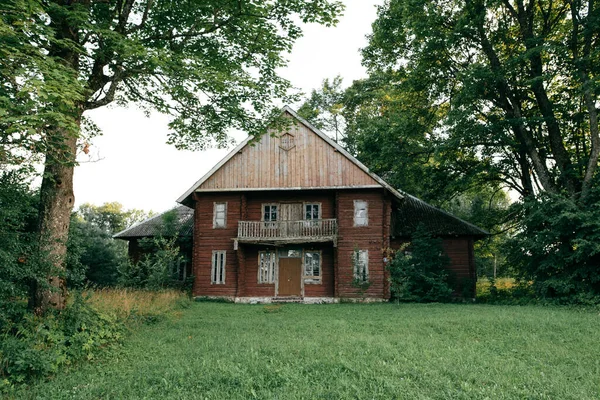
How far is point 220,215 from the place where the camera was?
2281 cm

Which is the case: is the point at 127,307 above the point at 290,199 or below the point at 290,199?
below

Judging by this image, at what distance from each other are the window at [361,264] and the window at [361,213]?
1540 millimetres

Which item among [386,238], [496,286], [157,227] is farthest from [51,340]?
[496,286]

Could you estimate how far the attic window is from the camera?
21992 millimetres

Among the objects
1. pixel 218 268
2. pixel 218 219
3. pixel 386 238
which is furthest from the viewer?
pixel 218 219

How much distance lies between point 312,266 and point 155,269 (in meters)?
8.17

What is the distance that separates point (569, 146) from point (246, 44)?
18.3 m

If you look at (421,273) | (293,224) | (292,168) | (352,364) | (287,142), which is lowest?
(352,364)

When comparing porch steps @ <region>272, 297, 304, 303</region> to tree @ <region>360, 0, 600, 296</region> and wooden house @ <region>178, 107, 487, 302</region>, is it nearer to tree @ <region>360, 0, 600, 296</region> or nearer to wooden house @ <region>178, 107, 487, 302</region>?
wooden house @ <region>178, 107, 487, 302</region>

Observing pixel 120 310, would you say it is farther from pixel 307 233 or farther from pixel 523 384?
pixel 307 233

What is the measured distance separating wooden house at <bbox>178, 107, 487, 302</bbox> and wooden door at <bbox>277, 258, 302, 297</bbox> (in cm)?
5

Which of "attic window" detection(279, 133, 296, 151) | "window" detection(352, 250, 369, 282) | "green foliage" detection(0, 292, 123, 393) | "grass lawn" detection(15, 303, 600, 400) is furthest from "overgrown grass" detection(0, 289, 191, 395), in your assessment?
"attic window" detection(279, 133, 296, 151)

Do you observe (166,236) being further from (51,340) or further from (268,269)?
(51,340)

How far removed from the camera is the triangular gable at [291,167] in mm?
21375
